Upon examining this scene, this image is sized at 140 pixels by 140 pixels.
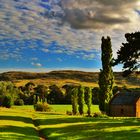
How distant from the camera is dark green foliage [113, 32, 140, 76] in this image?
190 ft

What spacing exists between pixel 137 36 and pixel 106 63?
43.0 m

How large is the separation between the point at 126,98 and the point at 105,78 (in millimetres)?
13496

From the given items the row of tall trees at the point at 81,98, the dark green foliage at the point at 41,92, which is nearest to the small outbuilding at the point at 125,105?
the row of tall trees at the point at 81,98

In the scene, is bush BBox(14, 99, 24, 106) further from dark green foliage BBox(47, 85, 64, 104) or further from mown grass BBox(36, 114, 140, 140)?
mown grass BBox(36, 114, 140, 140)

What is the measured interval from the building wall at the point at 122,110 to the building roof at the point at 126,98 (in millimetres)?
Result: 1090

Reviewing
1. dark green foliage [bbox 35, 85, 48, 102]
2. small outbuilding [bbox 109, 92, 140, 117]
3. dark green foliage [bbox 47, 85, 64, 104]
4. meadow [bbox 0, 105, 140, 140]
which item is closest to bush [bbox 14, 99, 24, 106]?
dark green foliage [bbox 47, 85, 64, 104]

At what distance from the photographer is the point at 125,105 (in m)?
108

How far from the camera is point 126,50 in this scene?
58719 millimetres

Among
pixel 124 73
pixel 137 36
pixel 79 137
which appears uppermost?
pixel 137 36

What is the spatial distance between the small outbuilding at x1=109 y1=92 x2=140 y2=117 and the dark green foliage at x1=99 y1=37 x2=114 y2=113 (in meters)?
7.29

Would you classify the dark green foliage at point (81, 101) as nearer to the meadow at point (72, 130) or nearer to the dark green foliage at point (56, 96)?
the meadow at point (72, 130)

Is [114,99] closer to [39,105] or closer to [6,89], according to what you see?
[39,105]

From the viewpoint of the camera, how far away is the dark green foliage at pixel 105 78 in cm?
9825

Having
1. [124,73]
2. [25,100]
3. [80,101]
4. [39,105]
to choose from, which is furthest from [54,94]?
[124,73]
